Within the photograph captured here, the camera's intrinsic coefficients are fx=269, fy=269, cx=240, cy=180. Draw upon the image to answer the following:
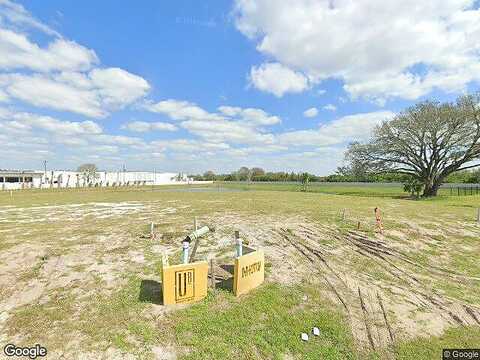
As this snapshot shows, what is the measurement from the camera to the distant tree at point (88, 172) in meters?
76.0

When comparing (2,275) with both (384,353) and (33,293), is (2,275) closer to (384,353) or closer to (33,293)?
(33,293)

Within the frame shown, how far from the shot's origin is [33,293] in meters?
5.73

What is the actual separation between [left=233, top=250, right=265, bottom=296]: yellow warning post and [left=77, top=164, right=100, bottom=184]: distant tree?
3235 inches

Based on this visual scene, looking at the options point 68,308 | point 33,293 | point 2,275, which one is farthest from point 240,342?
point 2,275

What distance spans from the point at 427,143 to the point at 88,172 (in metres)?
79.4

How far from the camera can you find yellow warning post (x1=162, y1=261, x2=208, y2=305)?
5.21 metres

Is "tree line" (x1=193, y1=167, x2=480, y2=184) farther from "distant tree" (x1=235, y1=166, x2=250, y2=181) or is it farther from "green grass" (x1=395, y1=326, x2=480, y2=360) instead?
"green grass" (x1=395, y1=326, x2=480, y2=360)

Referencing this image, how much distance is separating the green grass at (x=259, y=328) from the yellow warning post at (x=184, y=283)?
0.77ft

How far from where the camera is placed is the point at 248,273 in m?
5.93

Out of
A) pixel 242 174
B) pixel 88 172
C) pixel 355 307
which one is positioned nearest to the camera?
pixel 355 307

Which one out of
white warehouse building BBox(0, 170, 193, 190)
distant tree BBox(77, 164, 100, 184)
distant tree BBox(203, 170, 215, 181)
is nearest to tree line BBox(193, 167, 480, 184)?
distant tree BBox(203, 170, 215, 181)

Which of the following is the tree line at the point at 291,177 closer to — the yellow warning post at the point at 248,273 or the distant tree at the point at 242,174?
the distant tree at the point at 242,174

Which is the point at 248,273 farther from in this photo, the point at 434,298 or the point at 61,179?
the point at 61,179

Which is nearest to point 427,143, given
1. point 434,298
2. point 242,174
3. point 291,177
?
point 434,298
